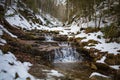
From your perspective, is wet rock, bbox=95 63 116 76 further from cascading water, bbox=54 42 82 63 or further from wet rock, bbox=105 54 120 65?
cascading water, bbox=54 42 82 63

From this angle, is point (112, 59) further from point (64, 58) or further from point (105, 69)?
point (64, 58)

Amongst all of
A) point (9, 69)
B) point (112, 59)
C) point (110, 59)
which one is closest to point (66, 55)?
point (110, 59)

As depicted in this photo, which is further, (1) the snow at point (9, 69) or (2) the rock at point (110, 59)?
(2) the rock at point (110, 59)

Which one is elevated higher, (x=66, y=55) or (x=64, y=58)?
(x=66, y=55)

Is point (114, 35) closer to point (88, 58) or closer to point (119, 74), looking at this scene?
point (88, 58)

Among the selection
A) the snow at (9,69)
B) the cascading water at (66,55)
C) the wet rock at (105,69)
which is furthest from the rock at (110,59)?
the snow at (9,69)

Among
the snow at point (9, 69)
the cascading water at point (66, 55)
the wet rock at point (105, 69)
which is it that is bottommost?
the wet rock at point (105, 69)

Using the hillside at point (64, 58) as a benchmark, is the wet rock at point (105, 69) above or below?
below

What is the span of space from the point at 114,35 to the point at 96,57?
4.03m

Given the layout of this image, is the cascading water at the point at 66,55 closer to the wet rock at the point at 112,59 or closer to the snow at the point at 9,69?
the wet rock at the point at 112,59

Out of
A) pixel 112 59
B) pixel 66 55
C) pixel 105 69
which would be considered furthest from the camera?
pixel 66 55

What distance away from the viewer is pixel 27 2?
45.7m

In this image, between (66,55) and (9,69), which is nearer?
(9,69)

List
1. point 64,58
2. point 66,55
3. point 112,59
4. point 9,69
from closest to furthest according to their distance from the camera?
point 9,69
point 112,59
point 64,58
point 66,55
